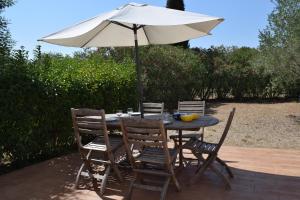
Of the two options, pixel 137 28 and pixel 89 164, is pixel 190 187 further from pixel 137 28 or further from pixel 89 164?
pixel 137 28

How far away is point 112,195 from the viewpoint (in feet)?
15.4

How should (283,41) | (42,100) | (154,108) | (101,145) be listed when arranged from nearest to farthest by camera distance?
(101,145)
(42,100)
(154,108)
(283,41)

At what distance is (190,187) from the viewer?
4.88 metres

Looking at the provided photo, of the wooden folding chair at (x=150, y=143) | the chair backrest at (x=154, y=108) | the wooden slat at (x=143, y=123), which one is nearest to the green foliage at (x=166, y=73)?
the chair backrest at (x=154, y=108)

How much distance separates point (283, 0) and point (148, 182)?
27.1 feet

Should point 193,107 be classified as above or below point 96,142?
above

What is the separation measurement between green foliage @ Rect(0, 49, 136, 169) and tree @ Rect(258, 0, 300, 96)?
566 centimetres

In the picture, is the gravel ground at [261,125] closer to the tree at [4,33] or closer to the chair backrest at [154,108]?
the chair backrest at [154,108]

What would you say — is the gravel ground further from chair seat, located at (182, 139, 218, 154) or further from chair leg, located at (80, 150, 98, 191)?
chair leg, located at (80, 150, 98, 191)

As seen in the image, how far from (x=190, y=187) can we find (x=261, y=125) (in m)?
6.21

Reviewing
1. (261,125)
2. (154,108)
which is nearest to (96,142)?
(154,108)

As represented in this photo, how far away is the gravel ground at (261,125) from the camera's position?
8.23m

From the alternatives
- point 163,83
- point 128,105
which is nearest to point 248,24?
point 163,83

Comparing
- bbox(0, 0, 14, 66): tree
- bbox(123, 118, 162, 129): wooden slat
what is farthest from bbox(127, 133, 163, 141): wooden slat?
bbox(0, 0, 14, 66): tree
